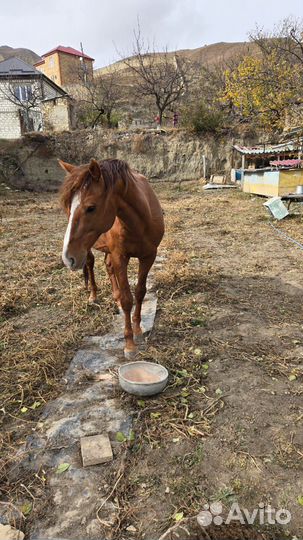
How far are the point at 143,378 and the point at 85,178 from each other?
1.70 m

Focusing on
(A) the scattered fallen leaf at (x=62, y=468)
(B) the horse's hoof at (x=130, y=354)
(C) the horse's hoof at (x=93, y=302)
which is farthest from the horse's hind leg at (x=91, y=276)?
(A) the scattered fallen leaf at (x=62, y=468)

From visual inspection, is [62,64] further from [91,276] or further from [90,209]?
[90,209]

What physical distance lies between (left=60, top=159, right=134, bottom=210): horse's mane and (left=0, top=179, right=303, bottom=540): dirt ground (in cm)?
164

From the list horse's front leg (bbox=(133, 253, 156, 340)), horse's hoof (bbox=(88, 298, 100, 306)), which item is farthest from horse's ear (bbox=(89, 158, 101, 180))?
horse's hoof (bbox=(88, 298, 100, 306))

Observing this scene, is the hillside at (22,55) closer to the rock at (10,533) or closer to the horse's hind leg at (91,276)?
the horse's hind leg at (91,276)

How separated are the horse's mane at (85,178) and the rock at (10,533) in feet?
6.27

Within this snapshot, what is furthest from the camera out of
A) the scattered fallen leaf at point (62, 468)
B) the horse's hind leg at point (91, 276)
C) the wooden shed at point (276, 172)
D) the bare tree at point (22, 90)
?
the bare tree at point (22, 90)

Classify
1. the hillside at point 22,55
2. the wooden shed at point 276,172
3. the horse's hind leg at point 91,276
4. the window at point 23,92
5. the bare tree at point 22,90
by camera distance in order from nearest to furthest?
1. the horse's hind leg at point 91,276
2. the wooden shed at point 276,172
3. the bare tree at point 22,90
4. the window at point 23,92
5. the hillside at point 22,55

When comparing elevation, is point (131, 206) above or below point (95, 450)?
above

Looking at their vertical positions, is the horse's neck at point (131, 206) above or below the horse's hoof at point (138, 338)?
above

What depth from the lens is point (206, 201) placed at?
48.4ft

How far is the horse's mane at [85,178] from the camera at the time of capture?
2.22m

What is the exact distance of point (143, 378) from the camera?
2723 mm

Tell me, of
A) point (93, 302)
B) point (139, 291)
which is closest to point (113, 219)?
point (139, 291)
